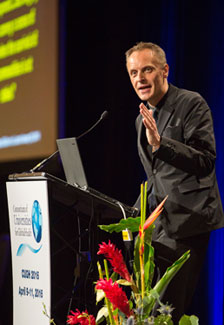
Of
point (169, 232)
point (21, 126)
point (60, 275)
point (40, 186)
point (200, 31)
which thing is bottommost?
point (60, 275)

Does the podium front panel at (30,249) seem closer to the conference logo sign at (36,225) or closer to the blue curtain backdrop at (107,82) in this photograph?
the conference logo sign at (36,225)

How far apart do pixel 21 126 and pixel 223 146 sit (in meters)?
1.64

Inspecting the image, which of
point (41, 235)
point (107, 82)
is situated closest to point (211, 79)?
point (107, 82)

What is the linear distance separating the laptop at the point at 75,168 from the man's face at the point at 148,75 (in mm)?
408

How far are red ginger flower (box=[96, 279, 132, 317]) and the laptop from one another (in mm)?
1303

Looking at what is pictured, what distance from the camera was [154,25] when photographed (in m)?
4.17

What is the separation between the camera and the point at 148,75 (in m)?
2.54

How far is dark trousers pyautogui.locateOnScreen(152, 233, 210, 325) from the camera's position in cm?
232

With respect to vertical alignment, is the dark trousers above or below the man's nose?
below

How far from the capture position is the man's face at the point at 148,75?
99.9 inches

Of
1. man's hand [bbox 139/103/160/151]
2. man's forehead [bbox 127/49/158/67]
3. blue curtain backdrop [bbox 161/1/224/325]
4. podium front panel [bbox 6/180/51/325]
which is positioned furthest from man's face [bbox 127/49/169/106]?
blue curtain backdrop [bbox 161/1/224/325]

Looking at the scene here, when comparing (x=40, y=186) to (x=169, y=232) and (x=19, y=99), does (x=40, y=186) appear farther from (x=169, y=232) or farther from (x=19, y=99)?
(x=19, y=99)

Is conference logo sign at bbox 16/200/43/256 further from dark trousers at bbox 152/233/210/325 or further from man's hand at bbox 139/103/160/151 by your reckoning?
man's hand at bbox 139/103/160/151

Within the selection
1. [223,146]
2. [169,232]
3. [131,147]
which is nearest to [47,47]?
[131,147]
